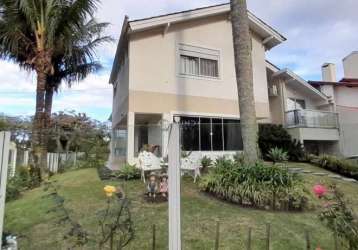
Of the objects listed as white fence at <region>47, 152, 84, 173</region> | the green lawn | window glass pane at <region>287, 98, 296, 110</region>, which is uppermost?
window glass pane at <region>287, 98, 296, 110</region>

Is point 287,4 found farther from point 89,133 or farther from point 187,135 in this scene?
point 89,133

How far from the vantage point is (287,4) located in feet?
47.4

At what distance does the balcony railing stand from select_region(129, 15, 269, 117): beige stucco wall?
257 cm

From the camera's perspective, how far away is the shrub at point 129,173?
11442 mm

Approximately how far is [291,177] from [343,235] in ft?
14.9

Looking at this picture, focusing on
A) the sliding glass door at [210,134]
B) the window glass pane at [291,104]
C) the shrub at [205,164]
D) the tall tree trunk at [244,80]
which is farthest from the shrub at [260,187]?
the window glass pane at [291,104]

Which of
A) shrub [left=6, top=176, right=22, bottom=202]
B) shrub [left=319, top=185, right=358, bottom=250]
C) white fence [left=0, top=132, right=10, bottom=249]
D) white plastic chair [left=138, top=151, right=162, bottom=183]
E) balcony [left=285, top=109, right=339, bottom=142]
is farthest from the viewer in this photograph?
balcony [left=285, top=109, right=339, bottom=142]

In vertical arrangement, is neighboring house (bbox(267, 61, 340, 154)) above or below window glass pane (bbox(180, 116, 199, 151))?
above

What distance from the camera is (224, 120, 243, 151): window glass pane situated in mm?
14727

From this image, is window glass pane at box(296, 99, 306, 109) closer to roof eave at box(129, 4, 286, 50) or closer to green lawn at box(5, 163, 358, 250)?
roof eave at box(129, 4, 286, 50)

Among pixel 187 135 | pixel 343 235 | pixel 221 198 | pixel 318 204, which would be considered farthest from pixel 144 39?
pixel 343 235

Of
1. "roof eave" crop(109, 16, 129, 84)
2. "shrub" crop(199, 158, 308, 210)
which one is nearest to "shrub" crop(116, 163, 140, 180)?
"shrub" crop(199, 158, 308, 210)

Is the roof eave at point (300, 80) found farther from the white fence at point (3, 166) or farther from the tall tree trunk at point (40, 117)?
the white fence at point (3, 166)

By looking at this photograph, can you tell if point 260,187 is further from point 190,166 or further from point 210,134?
point 210,134
